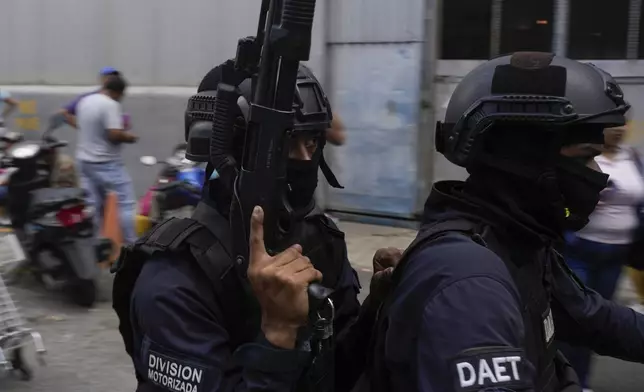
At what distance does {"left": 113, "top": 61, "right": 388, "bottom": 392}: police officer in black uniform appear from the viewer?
1.92 metres

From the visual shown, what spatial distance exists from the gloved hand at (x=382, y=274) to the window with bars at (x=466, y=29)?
21.0ft

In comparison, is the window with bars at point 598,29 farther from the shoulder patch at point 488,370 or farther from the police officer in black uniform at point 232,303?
the shoulder patch at point 488,370

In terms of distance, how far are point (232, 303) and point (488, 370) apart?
2.32 ft

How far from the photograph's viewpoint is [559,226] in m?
2.00

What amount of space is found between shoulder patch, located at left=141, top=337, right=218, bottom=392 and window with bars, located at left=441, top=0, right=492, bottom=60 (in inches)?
277

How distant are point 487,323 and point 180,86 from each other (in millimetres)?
8908

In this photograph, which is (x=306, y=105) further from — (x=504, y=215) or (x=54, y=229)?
(x=54, y=229)

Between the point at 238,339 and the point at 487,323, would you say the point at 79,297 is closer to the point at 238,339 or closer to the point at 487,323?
the point at 238,339

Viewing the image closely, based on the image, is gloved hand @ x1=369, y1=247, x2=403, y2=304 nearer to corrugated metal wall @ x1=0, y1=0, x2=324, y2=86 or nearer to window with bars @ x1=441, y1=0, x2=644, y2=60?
window with bars @ x1=441, y1=0, x2=644, y2=60

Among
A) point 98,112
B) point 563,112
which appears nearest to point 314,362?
point 563,112

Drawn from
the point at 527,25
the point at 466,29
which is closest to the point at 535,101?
the point at 527,25

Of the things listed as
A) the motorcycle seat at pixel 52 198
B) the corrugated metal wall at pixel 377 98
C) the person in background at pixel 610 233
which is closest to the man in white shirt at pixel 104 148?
the motorcycle seat at pixel 52 198

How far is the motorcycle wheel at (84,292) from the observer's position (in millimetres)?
6438

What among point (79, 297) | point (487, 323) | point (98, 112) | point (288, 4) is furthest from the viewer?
point (98, 112)
